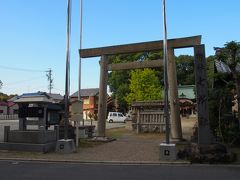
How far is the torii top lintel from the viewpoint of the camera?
1808 cm

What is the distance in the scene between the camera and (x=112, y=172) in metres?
10.8

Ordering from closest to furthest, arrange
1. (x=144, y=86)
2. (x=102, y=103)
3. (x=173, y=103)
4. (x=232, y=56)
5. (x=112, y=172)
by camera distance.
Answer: (x=112, y=172), (x=232, y=56), (x=173, y=103), (x=102, y=103), (x=144, y=86)

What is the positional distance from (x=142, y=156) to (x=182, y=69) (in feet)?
193

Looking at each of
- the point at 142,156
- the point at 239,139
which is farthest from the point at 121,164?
the point at 239,139

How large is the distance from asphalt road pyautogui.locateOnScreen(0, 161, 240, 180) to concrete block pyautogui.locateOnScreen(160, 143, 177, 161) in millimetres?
1109

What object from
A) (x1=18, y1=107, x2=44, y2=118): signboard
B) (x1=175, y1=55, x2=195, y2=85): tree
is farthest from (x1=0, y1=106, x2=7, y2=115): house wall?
Result: (x1=18, y1=107, x2=44, y2=118): signboard

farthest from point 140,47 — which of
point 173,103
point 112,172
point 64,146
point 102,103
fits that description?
point 112,172

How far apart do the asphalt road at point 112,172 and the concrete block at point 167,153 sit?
43.7 inches

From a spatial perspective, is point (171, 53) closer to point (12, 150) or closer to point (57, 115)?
point (57, 115)

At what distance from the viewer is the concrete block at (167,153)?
13.2m

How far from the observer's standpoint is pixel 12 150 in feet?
52.1

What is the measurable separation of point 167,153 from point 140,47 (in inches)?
302

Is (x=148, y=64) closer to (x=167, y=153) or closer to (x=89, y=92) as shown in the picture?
(x=167, y=153)

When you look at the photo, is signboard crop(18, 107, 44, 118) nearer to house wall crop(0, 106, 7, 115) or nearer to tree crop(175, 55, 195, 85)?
tree crop(175, 55, 195, 85)
